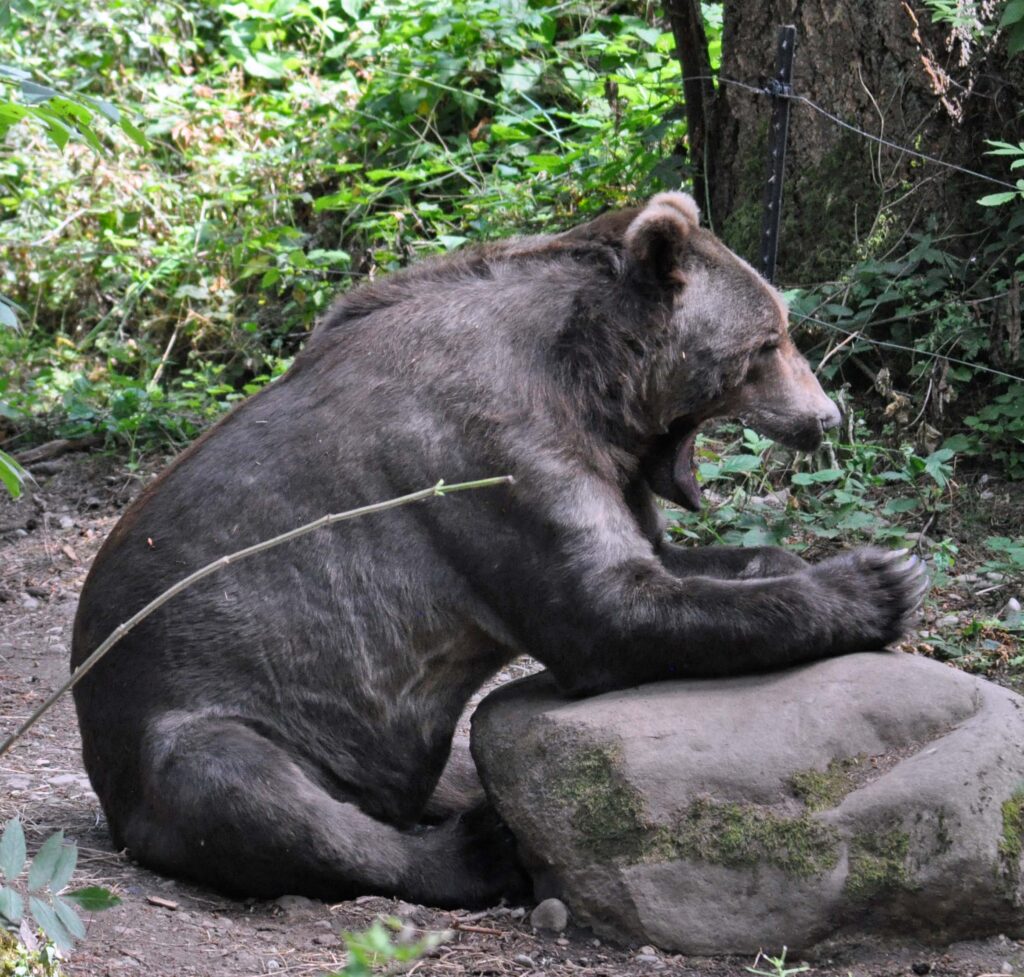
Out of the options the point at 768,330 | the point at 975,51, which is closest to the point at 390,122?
the point at 975,51

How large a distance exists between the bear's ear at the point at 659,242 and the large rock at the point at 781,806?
1.40 metres

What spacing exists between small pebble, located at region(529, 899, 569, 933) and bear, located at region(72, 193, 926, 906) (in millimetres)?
282

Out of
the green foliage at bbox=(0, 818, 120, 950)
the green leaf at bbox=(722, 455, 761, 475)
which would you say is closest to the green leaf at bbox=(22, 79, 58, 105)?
the green foliage at bbox=(0, 818, 120, 950)

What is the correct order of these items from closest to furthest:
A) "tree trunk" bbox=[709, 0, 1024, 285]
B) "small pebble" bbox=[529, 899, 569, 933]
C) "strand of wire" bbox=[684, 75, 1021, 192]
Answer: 1. "small pebble" bbox=[529, 899, 569, 933]
2. "strand of wire" bbox=[684, 75, 1021, 192]
3. "tree trunk" bbox=[709, 0, 1024, 285]

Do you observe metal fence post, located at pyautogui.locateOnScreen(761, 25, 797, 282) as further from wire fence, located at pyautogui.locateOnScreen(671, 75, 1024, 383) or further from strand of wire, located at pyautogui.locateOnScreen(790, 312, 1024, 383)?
strand of wire, located at pyautogui.locateOnScreen(790, 312, 1024, 383)

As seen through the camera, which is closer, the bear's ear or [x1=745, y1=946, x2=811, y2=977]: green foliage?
[x1=745, y1=946, x2=811, y2=977]: green foliage

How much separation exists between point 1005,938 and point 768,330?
7.07 feet

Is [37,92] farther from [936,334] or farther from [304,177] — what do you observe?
[304,177]

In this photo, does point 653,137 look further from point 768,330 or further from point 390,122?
point 768,330

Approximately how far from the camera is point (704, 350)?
482cm

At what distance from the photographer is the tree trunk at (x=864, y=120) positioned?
7.52 metres

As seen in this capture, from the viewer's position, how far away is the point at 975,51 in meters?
7.50

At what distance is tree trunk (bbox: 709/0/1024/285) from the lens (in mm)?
7523

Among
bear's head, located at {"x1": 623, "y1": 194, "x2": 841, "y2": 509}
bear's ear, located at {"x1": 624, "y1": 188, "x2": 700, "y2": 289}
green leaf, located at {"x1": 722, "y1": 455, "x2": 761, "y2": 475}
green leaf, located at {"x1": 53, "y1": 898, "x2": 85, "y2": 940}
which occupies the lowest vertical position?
green leaf, located at {"x1": 722, "y1": 455, "x2": 761, "y2": 475}
